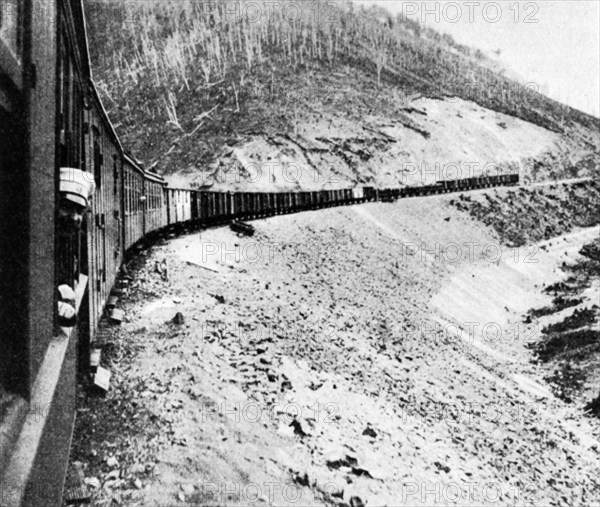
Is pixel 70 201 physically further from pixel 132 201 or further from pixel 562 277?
pixel 562 277

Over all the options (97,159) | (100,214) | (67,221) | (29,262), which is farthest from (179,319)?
(29,262)

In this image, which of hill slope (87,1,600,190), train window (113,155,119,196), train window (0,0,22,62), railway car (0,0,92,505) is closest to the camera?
train window (0,0,22,62)

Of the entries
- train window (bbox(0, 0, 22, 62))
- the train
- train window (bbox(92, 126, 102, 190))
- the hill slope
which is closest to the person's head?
the train

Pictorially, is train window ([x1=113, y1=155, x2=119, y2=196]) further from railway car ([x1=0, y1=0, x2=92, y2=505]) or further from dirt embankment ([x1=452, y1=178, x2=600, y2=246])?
dirt embankment ([x1=452, y1=178, x2=600, y2=246])

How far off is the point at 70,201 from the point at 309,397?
545 centimetres

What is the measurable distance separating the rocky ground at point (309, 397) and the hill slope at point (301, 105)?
23.1 m

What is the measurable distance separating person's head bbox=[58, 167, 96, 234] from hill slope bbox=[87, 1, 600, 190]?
33.1m

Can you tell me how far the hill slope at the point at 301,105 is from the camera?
140 feet

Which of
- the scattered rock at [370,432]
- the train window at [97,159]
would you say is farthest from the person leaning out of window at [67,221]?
the scattered rock at [370,432]

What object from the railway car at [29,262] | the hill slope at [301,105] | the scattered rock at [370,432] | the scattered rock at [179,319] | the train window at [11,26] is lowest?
the scattered rock at [370,432]

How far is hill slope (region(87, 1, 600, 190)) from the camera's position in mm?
42562

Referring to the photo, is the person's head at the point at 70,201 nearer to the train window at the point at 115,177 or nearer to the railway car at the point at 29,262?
the railway car at the point at 29,262

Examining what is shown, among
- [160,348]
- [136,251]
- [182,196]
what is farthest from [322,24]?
[160,348]

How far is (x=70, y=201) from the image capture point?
16.3 feet
